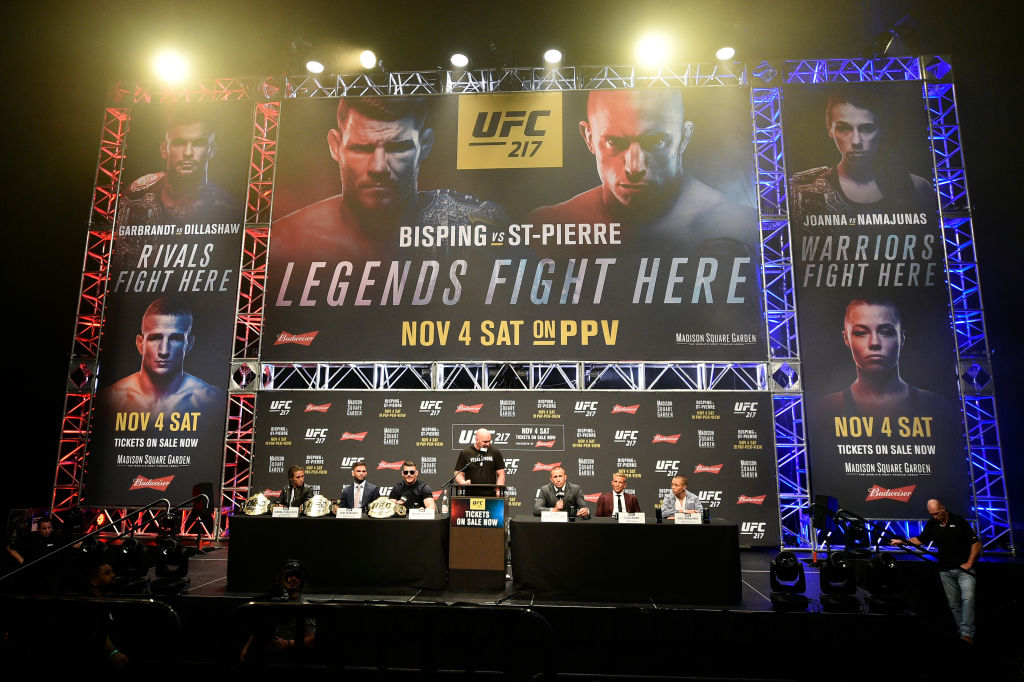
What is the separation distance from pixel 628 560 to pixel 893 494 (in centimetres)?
638

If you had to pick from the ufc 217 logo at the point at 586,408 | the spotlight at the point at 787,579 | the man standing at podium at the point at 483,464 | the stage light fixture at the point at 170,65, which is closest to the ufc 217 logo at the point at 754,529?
the ufc 217 logo at the point at 586,408

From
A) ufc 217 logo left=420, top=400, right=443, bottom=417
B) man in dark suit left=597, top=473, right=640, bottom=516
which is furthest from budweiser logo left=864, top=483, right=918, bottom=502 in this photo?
ufc 217 logo left=420, top=400, right=443, bottom=417

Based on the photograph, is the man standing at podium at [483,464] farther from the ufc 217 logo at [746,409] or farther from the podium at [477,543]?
the ufc 217 logo at [746,409]

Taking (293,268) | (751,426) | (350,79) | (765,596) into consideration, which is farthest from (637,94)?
(765,596)

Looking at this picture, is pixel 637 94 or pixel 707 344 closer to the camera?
pixel 707 344

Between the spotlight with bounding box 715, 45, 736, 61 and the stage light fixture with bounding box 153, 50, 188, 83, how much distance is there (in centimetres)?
1000

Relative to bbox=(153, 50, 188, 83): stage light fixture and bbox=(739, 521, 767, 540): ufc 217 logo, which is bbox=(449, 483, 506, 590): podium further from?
bbox=(153, 50, 188, 83): stage light fixture

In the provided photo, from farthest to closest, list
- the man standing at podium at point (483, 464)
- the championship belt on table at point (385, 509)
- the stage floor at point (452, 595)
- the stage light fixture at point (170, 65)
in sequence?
the stage light fixture at point (170, 65)
the man standing at podium at point (483, 464)
the championship belt on table at point (385, 509)
the stage floor at point (452, 595)

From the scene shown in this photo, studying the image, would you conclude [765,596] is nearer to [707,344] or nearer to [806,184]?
[707,344]

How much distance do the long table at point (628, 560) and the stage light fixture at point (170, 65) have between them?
10.9 meters

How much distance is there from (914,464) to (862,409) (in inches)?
45.4

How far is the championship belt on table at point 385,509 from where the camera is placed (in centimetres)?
675

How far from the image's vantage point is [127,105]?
1232 cm

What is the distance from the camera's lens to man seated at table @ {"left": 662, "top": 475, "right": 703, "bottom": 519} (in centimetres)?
776
